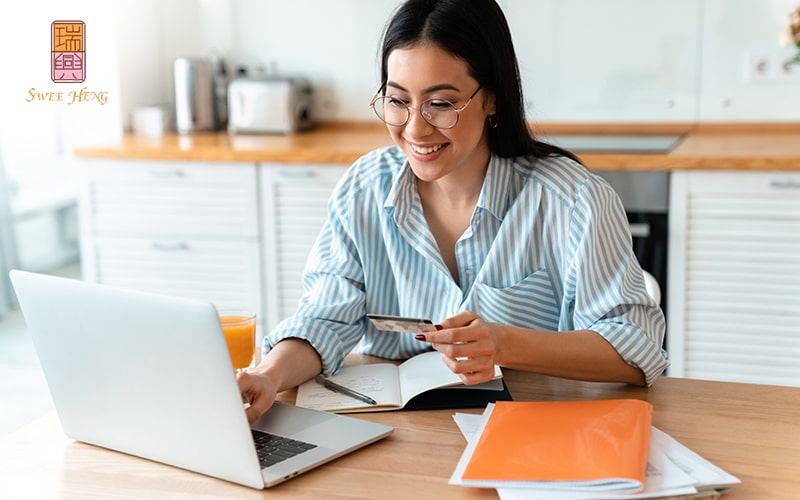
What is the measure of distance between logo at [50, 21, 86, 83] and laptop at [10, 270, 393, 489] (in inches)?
17.3

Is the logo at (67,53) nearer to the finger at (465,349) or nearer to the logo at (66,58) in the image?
the logo at (66,58)

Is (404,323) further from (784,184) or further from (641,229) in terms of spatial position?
(784,184)

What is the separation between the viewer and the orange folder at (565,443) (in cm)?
106

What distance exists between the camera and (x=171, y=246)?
10.5 ft

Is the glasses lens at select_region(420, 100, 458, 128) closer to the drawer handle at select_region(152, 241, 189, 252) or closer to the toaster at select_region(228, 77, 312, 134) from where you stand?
the drawer handle at select_region(152, 241, 189, 252)

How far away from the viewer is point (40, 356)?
1.20m

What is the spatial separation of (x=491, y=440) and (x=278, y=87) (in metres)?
2.48

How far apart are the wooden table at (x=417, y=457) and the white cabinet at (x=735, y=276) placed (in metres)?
1.40

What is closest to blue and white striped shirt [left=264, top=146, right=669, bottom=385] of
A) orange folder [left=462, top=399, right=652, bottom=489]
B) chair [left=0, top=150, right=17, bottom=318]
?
orange folder [left=462, top=399, right=652, bottom=489]

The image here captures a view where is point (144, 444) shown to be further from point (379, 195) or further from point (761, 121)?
point (761, 121)

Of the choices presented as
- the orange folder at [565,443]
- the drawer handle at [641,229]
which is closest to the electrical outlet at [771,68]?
the drawer handle at [641,229]

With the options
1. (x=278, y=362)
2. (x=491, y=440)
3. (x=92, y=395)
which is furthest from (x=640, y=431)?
(x=92, y=395)

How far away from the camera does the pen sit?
135cm

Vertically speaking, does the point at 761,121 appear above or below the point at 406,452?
above
